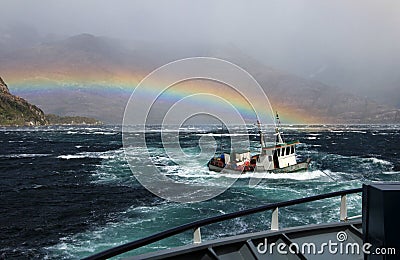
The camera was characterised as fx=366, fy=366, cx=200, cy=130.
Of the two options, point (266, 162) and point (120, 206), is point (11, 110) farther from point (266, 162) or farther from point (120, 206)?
point (120, 206)

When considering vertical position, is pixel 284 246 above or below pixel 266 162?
above

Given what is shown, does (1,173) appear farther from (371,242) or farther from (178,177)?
(371,242)

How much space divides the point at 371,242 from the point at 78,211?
2475 centimetres

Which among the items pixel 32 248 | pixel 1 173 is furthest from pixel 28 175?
pixel 32 248

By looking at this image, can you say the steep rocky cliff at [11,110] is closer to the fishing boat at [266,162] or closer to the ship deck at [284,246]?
the fishing boat at [266,162]

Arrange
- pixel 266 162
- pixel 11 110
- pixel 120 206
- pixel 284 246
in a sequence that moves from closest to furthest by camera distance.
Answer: pixel 284 246, pixel 120 206, pixel 266 162, pixel 11 110

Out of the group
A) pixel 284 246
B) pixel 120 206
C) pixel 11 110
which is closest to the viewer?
pixel 284 246

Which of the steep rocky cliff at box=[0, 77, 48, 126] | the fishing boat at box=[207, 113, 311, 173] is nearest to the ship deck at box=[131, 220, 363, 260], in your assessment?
the fishing boat at box=[207, 113, 311, 173]

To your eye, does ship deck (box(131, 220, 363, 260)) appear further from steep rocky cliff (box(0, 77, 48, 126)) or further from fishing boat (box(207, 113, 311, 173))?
steep rocky cliff (box(0, 77, 48, 126))

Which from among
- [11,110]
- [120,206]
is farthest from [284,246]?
[11,110]

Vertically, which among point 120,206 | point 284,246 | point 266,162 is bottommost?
point 120,206

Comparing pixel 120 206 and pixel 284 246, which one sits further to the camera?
pixel 120 206

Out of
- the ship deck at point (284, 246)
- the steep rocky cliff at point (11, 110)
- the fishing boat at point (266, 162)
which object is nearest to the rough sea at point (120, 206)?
the fishing boat at point (266, 162)

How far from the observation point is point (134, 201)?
85.4ft
